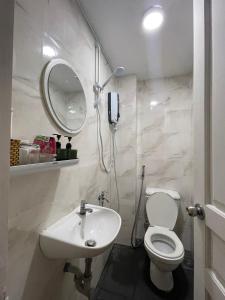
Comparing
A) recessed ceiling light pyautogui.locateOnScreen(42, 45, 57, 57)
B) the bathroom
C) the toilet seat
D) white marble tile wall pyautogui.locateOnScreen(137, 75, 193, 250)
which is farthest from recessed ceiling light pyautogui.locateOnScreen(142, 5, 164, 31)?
the toilet seat

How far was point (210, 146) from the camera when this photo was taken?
73 cm

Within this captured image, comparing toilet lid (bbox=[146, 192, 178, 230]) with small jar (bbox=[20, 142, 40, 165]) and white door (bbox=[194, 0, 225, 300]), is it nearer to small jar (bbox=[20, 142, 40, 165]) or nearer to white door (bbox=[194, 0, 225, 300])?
white door (bbox=[194, 0, 225, 300])

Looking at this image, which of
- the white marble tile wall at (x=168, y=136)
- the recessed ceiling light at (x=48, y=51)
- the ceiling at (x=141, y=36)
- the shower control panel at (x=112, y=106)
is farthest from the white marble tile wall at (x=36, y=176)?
the white marble tile wall at (x=168, y=136)

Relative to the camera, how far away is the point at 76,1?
1207mm

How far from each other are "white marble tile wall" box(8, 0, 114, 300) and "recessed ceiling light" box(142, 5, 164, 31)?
568 mm

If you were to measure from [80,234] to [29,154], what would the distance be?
68 cm

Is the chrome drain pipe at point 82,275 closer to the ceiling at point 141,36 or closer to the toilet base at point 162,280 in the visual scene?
A: the toilet base at point 162,280

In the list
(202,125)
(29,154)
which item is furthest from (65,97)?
(202,125)

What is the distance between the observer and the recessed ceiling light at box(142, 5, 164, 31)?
48.8 inches

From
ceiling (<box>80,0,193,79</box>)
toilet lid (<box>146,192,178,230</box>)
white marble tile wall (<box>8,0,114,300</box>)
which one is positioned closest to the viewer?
white marble tile wall (<box>8,0,114,300</box>)

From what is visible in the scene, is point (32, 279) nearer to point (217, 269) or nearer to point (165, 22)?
point (217, 269)

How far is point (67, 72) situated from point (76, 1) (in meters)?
0.62

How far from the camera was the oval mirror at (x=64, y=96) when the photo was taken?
3.03 ft

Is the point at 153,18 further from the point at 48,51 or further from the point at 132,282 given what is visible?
Result: the point at 132,282
